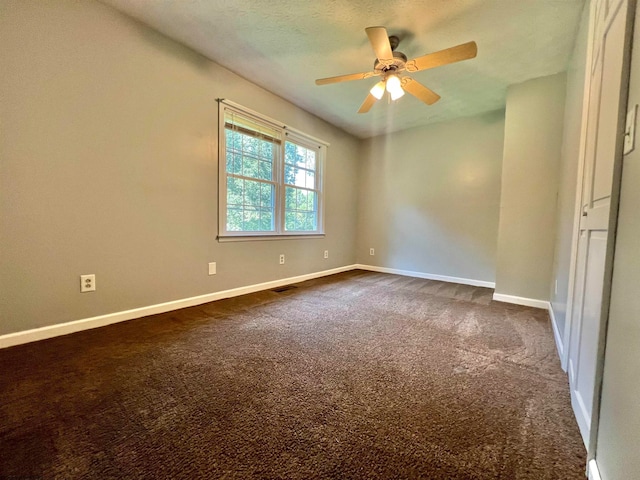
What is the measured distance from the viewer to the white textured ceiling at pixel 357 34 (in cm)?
196

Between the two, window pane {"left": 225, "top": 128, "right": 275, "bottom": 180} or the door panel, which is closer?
the door panel

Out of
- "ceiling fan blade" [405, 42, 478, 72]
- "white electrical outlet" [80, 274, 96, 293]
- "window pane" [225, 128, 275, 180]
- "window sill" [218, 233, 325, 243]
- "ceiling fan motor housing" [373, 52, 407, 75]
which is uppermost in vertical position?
"ceiling fan motor housing" [373, 52, 407, 75]

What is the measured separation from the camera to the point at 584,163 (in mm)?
1413

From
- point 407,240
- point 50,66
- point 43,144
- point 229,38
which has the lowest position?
point 407,240

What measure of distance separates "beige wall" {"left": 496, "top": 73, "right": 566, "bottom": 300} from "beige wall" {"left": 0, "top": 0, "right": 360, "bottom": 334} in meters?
3.12

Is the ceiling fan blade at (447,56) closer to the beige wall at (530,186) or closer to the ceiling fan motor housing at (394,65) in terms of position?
the ceiling fan motor housing at (394,65)

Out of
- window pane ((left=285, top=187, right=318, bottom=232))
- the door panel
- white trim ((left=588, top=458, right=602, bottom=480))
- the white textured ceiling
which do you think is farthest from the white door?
window pane ((left=285, top=187, right=318, bottom=232))

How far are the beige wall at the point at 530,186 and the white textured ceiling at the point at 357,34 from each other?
0.26 m

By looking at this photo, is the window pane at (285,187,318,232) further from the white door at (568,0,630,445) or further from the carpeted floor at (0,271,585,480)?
the white door at (568,0,630,445)

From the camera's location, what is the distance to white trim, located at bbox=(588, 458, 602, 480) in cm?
81

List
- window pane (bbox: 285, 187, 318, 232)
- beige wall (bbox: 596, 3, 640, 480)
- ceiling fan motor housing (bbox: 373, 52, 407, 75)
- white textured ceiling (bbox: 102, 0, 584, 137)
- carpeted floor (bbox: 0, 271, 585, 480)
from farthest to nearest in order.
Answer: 1. window pane (bbox: 285, 187, 318, 232)
2. ceiling fan motor housing (bbox: 373, 52, 407, 75)
3. white textured ceiling (bbox: 102, 0, 584, 137)
4. carpeted floor (bbox: 0, 271, 585, 480)
5. beige wall (bbox: 596, 3, 640, 480)

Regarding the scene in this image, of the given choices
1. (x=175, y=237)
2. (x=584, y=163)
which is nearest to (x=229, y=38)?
(x=175, y=237)

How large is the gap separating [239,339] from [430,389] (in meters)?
1.29

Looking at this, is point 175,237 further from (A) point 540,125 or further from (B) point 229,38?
(A) point 540,125
